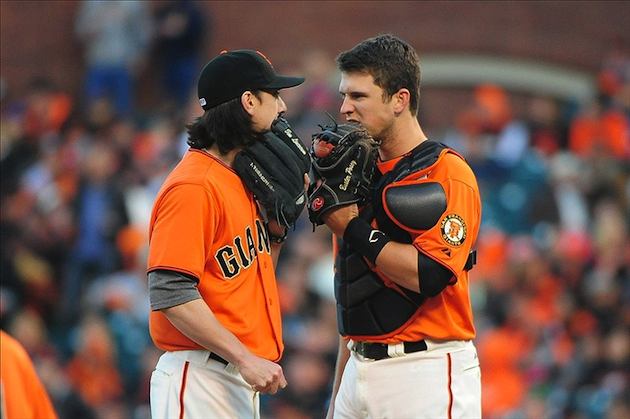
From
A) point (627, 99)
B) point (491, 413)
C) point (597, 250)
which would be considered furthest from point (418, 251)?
point (627, 99)

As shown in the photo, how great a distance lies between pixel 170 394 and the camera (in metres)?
4.90

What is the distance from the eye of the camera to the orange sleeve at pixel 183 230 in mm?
4695

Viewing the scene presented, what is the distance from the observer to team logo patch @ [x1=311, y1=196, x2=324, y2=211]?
200 inches

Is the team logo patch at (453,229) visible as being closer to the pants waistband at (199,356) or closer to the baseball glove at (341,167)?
the baseball glove at (341,167)

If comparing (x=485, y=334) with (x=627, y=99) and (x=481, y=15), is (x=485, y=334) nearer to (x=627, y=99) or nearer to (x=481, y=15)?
(x=627, y=99)

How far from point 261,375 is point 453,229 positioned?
1.01 m

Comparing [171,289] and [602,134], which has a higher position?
[602,134]

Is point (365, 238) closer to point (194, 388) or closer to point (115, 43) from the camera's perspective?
point (194, 388)

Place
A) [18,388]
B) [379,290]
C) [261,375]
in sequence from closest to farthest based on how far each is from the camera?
[261,375] < [379,290] < [18,388]

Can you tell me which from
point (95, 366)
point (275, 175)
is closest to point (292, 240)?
point (95, 366)

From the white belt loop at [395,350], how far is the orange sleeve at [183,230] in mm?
921

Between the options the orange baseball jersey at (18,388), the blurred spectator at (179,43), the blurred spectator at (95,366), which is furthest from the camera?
the blurred spectator at (179,43)

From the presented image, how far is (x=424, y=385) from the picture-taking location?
511 centimetres

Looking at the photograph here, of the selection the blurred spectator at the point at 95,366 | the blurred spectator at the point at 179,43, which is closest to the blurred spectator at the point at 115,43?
the blurred spectator at the point at 179,43
